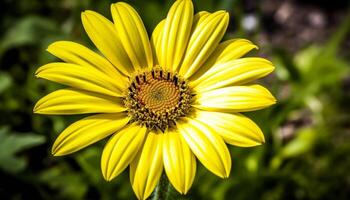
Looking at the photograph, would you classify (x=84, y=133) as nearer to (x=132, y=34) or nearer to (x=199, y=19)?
(x=132, y=34)

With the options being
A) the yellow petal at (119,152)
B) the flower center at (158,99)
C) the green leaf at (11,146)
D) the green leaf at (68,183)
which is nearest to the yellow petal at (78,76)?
the flower center at (158,99)

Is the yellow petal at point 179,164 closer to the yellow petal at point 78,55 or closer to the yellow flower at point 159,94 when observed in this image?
the yellow flower at point 159,94

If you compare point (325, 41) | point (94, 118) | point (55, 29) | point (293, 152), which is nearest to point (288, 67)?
point (293, 152)

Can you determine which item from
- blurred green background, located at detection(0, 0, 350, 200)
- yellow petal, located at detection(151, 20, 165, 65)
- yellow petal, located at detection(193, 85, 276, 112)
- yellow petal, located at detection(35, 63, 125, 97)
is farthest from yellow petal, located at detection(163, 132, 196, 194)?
blurred green background, located at detection(0, 0, 350, 200)

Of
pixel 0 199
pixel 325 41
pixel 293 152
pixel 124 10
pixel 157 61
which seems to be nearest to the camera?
pixel 124 10

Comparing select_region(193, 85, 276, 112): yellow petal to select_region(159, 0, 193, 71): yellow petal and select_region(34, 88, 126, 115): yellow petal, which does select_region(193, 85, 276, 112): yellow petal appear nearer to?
select_region(159, 0, 193, 71): yellow petal

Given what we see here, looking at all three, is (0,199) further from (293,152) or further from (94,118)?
(293,152)

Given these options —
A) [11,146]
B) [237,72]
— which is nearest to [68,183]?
[11,146]

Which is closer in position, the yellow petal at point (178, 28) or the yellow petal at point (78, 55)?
the yellow petal at point (78, 55)
